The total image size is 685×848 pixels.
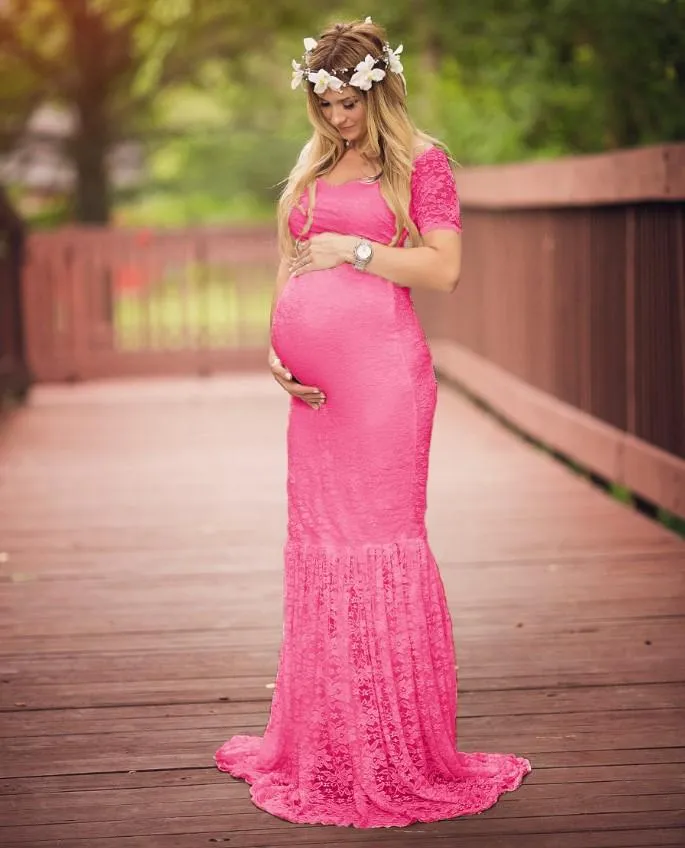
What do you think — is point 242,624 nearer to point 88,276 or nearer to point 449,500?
point 449,500

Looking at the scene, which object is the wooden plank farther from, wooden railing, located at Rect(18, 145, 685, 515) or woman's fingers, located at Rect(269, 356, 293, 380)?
wooden railing, located at Rect(18, 145, 685, 515)

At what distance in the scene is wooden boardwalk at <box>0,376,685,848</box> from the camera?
3953mm

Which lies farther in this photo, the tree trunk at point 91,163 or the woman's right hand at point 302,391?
the tree trunk at point 91,163

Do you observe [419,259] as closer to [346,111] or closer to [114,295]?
[346,111]

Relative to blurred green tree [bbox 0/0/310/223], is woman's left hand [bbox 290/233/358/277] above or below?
below

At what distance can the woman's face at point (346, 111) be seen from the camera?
3824 mm

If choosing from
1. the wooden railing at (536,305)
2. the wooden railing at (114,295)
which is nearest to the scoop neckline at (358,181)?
the wooden railing at (536,305)

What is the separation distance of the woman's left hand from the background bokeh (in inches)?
211

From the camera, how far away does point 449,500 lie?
331 inches

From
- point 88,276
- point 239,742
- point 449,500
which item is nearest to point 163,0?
point 88,276

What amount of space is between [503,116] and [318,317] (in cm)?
1008

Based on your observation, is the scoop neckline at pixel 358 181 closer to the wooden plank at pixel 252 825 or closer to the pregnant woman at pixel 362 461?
the pregnant woman at pixel 362 461

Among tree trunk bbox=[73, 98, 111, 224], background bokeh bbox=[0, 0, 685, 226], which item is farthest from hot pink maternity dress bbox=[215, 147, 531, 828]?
tree trunk bbox=[73, 98, 111, 224]

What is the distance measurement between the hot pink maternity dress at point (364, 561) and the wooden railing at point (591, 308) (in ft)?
10.4
